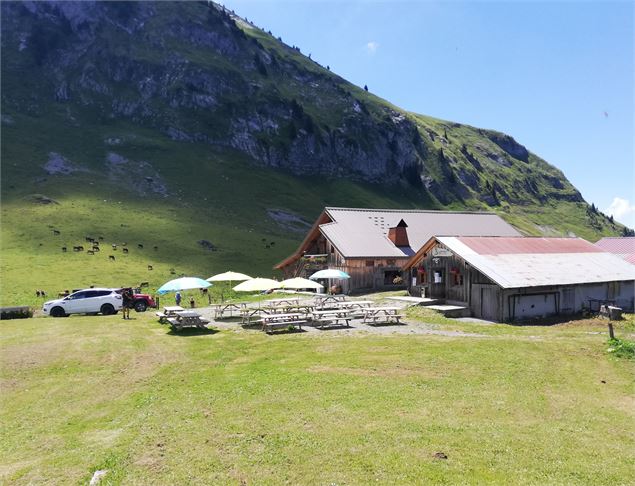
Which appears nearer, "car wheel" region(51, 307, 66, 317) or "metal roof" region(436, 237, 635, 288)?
"car wheel" region(51, 307, 66, 317)

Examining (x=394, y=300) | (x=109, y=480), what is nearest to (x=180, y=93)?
(x=394, y=300)

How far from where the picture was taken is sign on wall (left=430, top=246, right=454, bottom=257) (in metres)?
39.8

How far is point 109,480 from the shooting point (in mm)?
9945

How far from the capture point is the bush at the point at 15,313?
33.6 meters

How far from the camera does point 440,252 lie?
4081 centimetres

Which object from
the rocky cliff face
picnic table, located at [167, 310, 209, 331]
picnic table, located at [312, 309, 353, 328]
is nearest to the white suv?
picnic table, located at [167, 310, 209, 331]

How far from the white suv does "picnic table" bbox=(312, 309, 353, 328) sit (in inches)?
670

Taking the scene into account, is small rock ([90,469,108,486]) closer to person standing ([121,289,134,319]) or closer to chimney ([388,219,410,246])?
person standing ([121,289,134,319])

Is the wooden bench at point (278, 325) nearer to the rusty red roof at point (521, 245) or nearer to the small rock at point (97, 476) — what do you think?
the rusty red roof at point (521, 245)

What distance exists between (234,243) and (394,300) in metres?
43.9

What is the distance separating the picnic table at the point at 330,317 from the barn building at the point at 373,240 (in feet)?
69.6

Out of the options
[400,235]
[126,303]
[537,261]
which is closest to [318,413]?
[126,303]

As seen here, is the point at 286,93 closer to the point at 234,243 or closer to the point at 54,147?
the point at 54,147

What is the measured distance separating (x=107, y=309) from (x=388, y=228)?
36.7m
